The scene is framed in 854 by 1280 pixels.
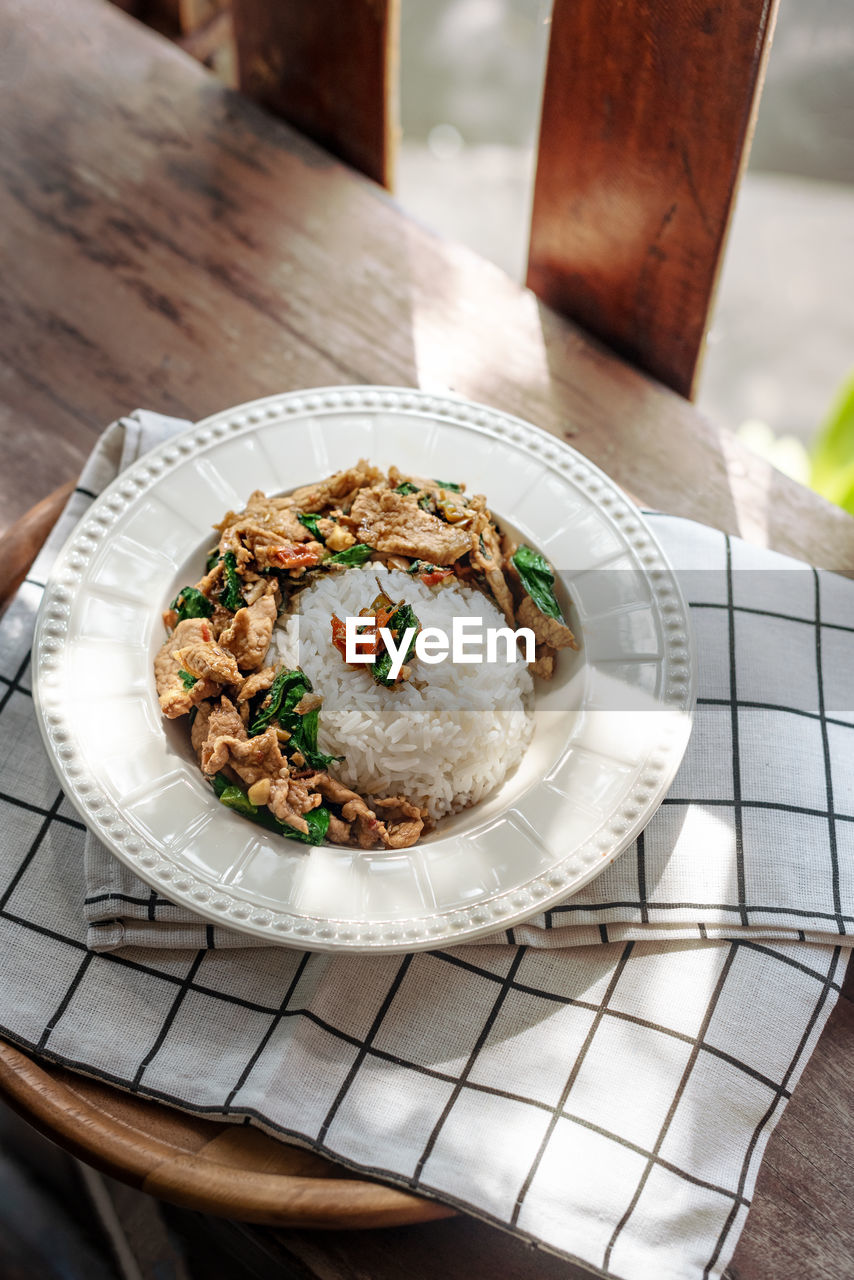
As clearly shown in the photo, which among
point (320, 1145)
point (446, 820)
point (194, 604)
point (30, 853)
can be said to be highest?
point (194, 604)

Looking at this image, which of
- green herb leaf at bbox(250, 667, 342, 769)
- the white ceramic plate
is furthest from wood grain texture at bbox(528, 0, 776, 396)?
green herb leaf at bbox(250, 667, 342, 769)

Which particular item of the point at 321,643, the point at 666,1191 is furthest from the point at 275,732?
the point at 666,1191

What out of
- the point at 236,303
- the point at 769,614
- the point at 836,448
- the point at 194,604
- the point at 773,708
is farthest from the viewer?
the point at 836,448

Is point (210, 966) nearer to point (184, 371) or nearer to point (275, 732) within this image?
point (275, 732)

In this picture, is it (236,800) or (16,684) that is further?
(16,684)

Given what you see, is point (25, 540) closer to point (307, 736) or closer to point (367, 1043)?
point (307, 736)

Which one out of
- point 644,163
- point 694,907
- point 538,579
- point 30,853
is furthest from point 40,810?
point 644,163

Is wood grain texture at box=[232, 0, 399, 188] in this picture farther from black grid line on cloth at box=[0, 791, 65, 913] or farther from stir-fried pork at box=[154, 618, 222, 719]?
black grid line on cloth at box=[0, 791, 65, 913]
